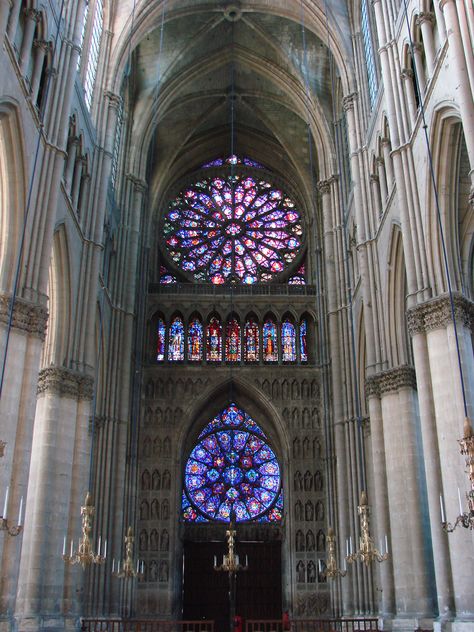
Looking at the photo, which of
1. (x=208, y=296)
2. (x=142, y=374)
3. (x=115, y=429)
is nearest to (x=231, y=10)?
(x=208, y=296)

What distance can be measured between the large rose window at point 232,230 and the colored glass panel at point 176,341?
274 centimetres

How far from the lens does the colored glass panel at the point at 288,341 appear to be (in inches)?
1248

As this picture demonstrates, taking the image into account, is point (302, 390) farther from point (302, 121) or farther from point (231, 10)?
point (231, 10)

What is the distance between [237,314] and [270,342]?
1858 millimetres

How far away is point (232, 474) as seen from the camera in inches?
1220

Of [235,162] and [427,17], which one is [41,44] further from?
[235,162]

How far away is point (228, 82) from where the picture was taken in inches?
1335

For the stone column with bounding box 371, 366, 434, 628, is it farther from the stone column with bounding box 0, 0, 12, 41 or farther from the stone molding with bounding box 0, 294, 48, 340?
the stone column with bounding box 0, 0, 12, 41

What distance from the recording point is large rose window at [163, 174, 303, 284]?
1348 inches

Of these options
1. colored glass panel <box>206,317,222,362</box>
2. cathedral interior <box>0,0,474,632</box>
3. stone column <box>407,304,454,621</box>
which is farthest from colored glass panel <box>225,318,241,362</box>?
stone column <box>407,304,454,621</box>

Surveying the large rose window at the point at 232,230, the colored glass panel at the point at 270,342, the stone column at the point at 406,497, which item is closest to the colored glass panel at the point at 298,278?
the large rose window at the point at 232,230

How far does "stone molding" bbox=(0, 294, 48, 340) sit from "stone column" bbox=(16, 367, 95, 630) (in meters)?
3.86

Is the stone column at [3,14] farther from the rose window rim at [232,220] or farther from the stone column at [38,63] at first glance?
the rose window rim at [232,220]

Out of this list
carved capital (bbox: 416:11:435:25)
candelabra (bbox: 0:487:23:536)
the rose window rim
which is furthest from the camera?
the rose window rim
